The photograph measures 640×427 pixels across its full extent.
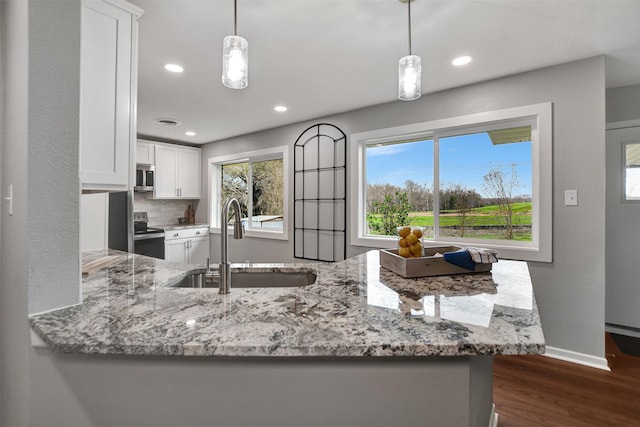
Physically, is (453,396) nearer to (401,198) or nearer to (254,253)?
(401,198)

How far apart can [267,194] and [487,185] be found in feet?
9.76

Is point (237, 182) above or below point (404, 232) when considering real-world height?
above

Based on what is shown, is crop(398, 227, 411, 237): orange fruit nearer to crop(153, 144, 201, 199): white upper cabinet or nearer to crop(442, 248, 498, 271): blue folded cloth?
Result: crop(442, 248, 498, 271): blue folded cloth

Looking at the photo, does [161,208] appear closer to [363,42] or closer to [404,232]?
[363,42]

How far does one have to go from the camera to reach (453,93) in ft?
9.89

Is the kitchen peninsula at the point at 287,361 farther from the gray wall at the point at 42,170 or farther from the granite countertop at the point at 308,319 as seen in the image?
the gray wall at the point at 42,170

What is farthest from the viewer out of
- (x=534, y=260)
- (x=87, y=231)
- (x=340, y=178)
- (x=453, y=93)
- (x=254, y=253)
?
(x=254, y=253)

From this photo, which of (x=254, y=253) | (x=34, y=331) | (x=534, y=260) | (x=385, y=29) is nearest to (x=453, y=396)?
(x=34, y=331)

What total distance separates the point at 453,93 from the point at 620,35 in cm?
116

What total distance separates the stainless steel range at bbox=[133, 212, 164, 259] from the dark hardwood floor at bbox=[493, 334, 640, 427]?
416 cm

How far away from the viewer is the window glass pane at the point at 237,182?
17.0 feet

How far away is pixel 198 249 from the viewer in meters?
5.27

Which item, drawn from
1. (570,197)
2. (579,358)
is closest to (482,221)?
(570,197)

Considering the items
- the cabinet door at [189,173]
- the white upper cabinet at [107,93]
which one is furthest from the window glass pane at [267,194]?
the white upper cabinet at [107,93]
